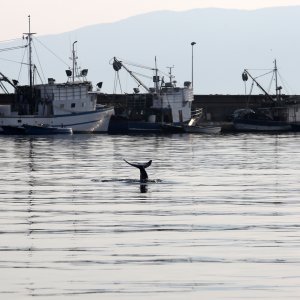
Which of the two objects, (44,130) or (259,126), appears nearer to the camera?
(44,130)

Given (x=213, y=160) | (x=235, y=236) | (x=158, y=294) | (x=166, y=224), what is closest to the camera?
(x=158, y=294)

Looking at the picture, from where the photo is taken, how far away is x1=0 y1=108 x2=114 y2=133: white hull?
17588 cm

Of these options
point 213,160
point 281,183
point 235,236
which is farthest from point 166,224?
point 213,160

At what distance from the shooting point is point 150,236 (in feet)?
127

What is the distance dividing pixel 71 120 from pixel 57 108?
2399 millimetres

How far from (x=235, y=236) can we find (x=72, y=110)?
138669mm

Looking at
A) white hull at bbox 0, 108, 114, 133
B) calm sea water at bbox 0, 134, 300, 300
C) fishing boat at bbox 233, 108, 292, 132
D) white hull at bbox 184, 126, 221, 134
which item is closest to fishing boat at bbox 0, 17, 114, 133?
white hull at bbox 0, 108, 114, 133

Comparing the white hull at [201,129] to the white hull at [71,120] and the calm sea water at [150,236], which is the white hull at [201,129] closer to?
the white hull at [71,120]

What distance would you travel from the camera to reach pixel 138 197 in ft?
180

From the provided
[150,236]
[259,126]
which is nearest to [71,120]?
[259,126]

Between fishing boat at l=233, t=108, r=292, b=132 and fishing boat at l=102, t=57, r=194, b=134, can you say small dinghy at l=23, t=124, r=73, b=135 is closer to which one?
fishing boat at l=102, t=57, r=194, b=134

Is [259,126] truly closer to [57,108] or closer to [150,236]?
[57,108]

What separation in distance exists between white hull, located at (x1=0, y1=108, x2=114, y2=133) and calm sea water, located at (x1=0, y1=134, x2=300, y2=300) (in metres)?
100

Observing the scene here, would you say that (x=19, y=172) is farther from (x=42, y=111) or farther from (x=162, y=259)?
(x=42, y=111)
